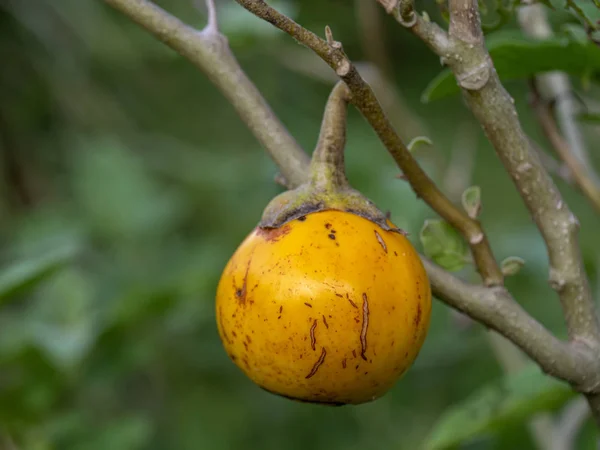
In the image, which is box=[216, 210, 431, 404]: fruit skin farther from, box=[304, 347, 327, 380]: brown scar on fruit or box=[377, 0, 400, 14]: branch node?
box=[377, 0, 400, 14]: branch node

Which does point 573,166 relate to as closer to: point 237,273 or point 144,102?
point 237,273

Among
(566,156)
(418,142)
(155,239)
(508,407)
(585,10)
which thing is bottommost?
(155,239)

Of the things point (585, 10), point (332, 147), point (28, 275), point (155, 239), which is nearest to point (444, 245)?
point (332, 147)

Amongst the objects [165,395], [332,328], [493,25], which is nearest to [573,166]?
→ [493,25]

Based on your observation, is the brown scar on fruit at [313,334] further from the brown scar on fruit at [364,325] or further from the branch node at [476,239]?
the branch node at [476,239]

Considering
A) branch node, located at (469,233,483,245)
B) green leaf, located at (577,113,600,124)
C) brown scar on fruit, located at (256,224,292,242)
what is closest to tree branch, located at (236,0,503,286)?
branch node, located at (469,233,483,245)

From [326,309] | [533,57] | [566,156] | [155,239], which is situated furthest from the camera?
[155,239]

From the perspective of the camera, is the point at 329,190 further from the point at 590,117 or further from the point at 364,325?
the point at 590,117

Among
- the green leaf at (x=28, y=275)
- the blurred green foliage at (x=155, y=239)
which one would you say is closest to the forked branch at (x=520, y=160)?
the blurred green foliage at (x=155, y=239)
